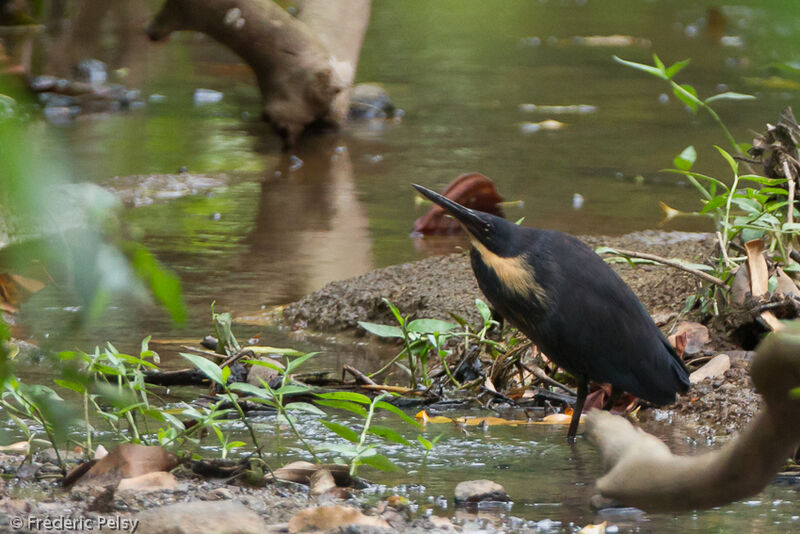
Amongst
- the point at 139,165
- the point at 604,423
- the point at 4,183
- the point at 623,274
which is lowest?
the point at 139,165

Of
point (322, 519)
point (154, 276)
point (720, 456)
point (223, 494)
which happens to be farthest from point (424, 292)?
point (154, 276)

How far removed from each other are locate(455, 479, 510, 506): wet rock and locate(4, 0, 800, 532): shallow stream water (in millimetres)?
45

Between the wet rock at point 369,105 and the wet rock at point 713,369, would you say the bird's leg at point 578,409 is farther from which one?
the wet rock at point 369,105

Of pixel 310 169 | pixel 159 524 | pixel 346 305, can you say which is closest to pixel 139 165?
pixel 310 169

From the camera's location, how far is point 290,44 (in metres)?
6.72

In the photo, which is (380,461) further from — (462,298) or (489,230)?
(462,298)

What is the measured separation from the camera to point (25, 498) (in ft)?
6.52

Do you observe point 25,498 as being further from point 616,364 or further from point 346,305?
point 346,305

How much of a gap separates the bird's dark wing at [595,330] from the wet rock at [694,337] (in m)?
0.40

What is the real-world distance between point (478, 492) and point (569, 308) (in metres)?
0.68

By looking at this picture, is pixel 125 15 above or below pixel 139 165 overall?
above

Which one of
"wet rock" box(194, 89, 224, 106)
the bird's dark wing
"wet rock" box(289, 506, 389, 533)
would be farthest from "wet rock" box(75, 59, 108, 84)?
"wet rock" box(289, 506, 389, 533)

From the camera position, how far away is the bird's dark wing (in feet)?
8.70

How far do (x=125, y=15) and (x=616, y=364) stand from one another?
1690 millimetres
